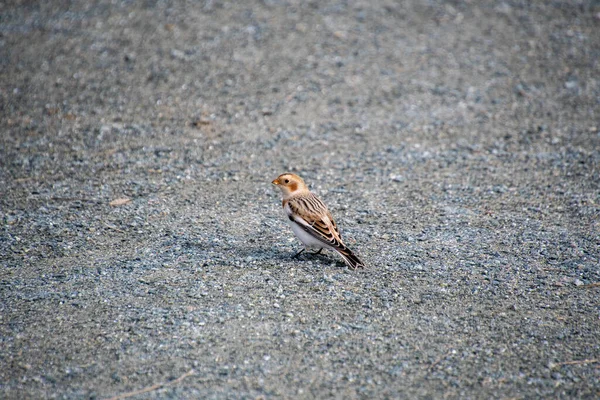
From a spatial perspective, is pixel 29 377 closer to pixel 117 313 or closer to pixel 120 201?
pixel 117 313

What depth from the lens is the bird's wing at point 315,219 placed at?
576 cm

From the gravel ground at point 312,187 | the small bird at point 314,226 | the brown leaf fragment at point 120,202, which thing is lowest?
the brown leaf fragment at point 120,202

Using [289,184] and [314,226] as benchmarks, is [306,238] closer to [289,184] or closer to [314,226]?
[314,226]

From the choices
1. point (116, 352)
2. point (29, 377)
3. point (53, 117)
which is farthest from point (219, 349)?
point (53, 117)

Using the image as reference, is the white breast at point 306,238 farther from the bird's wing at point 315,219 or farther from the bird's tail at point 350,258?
the bird's tail at point 350,258

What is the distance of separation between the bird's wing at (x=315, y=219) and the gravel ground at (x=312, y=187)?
312 millimetres

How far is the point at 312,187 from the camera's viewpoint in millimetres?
7727

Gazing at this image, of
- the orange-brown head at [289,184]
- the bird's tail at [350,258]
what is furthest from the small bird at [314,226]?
the orange-brown head at [289,184]

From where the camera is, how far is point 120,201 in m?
7.14

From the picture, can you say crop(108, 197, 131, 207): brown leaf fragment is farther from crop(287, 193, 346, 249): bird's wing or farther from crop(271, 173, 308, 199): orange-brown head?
crop(287, 193, 346, 249): bird's wing

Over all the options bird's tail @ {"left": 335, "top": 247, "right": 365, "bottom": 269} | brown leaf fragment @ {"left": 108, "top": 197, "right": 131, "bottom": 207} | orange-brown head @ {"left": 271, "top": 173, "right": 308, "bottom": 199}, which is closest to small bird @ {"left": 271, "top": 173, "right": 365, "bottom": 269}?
bird's tail @ {"left": 335, "top": 247, "right": 365, "bottom": 269}

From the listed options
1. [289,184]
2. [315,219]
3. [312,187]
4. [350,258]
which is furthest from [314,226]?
[312,187]

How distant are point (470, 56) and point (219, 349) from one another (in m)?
8.27

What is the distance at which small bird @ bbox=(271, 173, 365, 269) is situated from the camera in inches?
226
